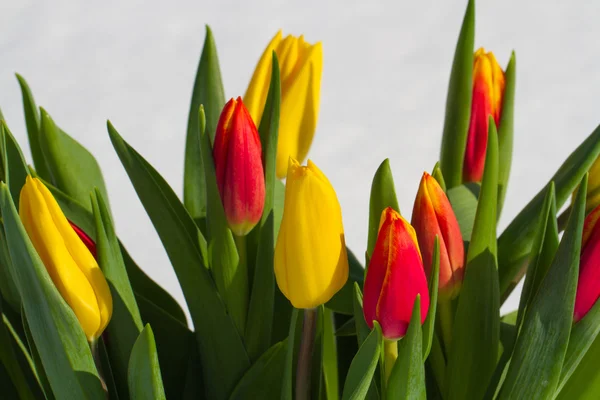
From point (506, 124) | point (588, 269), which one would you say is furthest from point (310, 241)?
point (506, 124)

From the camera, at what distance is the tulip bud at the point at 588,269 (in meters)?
0.36

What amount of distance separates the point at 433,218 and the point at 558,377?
0.09 meters

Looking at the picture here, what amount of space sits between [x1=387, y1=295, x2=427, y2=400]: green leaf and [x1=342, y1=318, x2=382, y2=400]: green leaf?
12mm

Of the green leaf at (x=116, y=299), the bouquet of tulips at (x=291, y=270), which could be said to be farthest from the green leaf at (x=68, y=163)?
the green leaf at (x=116, y=299)

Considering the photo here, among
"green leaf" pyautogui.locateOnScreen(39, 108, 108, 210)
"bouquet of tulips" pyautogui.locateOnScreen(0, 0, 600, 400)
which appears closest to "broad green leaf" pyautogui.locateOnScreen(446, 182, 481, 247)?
"bouquet of tulips" pyautogui.locateOnScreen(0, 0, 600, 400)

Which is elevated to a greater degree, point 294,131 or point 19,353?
point 294,131

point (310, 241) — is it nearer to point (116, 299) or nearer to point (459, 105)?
point (116, 299)

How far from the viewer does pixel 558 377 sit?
376mm

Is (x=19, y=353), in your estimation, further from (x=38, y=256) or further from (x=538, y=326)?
(x=538, y=326)

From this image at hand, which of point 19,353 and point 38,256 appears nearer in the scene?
point 38,256

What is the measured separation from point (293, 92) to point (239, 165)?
9 centimetres

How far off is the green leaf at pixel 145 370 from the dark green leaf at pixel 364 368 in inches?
3.1

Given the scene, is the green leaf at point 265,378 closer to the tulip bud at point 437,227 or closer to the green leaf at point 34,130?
the tulip bud at point 437,227

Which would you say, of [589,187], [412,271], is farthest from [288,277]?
[589,187]
